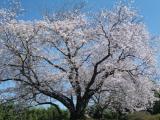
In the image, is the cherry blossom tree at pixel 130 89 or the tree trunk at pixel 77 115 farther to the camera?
the tree trunk at pixel 77 115

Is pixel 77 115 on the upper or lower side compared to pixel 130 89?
lower

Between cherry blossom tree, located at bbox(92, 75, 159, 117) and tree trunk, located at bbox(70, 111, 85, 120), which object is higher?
cherry blossom tree, located at bbox(92, 75, 159, 117)

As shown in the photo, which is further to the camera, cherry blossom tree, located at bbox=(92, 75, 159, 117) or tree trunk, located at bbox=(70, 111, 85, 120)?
tree trunk, located at bbox=(70, 111, 85, 120)

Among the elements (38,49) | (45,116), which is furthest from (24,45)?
(45,116)

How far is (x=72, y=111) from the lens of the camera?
92.9 ft

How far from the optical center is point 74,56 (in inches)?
1109

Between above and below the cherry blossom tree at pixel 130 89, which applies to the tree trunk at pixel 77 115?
below

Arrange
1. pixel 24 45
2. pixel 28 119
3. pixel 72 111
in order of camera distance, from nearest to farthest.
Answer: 1. pixel 24 45
2. pixel 72 111
3. pixel 28 119

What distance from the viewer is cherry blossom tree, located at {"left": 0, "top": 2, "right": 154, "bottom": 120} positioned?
88.2 ft

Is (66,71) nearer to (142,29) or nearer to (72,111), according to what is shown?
(72,111)

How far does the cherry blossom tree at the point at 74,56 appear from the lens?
88.2 ft

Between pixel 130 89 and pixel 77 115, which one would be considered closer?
pixel 130 89

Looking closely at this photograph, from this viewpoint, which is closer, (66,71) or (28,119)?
(66,71)

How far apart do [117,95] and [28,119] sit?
824 inches
